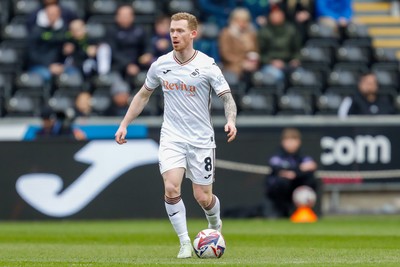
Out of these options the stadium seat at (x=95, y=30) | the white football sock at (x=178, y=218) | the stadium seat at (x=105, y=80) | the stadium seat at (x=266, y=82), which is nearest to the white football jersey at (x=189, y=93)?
the white football sock at (x=178, y=218)

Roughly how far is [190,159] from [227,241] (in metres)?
3.05

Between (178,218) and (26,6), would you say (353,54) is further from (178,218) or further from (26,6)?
(178,218)

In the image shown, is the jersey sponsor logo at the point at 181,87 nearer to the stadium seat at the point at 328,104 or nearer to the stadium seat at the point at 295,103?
the stadium seat at the point at 295,103

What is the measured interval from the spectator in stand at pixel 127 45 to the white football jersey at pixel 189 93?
34.1ft

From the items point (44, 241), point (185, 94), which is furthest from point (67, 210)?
point (185, 94)

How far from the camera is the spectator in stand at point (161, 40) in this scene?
2191cm

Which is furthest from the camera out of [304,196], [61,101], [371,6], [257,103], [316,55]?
[371,6]

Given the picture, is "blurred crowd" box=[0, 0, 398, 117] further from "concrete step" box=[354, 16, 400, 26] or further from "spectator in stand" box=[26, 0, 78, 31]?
"concrete step" box=[354, 16, 400, 26]

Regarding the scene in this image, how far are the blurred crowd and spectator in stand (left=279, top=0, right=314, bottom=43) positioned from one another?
20 millimetres

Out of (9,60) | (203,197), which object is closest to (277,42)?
(9,60)

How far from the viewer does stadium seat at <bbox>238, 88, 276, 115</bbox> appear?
2150 centimetres

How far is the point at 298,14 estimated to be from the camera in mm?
23734

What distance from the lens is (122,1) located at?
937 inches

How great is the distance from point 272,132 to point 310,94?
1644 mm
